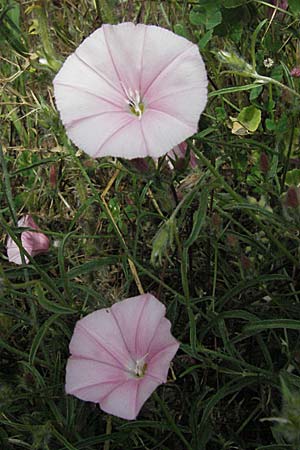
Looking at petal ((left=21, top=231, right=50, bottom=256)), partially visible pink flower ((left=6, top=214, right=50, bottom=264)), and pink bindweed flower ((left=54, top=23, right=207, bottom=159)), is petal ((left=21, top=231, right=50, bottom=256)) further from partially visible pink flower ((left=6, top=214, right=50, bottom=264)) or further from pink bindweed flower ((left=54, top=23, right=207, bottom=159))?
pink bindweed flower ((left=54, top=23, right=207, bottom=159))

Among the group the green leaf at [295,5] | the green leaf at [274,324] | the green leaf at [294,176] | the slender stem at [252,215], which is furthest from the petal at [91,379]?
the green leaf at [295,5]

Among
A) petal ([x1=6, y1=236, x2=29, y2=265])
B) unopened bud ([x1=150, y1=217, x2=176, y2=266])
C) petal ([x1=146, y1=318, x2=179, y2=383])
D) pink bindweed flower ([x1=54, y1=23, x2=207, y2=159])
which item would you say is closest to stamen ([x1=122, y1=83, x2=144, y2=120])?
pink bindweed flower ([x1=54, y1=23, x2=207, y2=159])

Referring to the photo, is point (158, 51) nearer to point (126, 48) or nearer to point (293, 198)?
point (126, 48)

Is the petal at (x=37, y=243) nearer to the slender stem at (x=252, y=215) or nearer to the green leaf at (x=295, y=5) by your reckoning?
the slender stem at (x=252, y=215)

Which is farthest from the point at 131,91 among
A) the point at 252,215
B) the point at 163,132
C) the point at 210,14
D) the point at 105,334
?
the point at 210,14

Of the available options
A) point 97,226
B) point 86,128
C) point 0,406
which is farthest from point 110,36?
point 0,406

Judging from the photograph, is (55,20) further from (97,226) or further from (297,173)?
(297,173)
